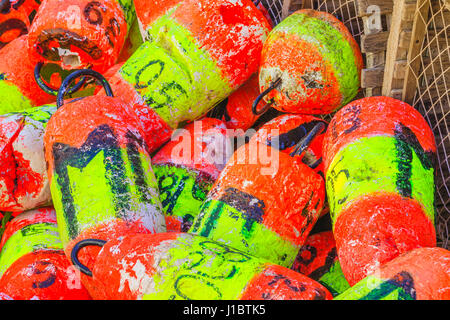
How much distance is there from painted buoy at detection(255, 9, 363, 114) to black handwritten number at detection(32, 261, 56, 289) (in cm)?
85

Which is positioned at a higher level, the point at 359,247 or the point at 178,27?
the point at 178,27

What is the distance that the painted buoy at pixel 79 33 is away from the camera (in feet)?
5.89

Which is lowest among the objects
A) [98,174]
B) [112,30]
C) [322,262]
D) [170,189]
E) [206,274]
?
[322,262]

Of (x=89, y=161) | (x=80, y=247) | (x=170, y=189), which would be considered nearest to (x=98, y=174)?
(x=89, y=161)

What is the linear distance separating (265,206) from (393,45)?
2.18ft

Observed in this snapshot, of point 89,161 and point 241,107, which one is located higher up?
point 89,161

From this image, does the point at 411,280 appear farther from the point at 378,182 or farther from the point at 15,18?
the point at 15,18

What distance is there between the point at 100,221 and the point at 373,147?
74 centimetres

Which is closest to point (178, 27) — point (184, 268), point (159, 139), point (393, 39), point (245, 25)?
point (245, 25)

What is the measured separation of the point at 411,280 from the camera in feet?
3.31

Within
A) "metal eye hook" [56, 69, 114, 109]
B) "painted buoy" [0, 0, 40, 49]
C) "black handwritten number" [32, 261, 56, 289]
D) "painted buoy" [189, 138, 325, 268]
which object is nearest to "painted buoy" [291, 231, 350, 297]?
"painted buoy" [189, 138, 325, 268]

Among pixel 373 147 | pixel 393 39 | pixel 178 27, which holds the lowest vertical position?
pixel 373 147

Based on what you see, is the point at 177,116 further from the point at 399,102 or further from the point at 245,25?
the point at 399,102
